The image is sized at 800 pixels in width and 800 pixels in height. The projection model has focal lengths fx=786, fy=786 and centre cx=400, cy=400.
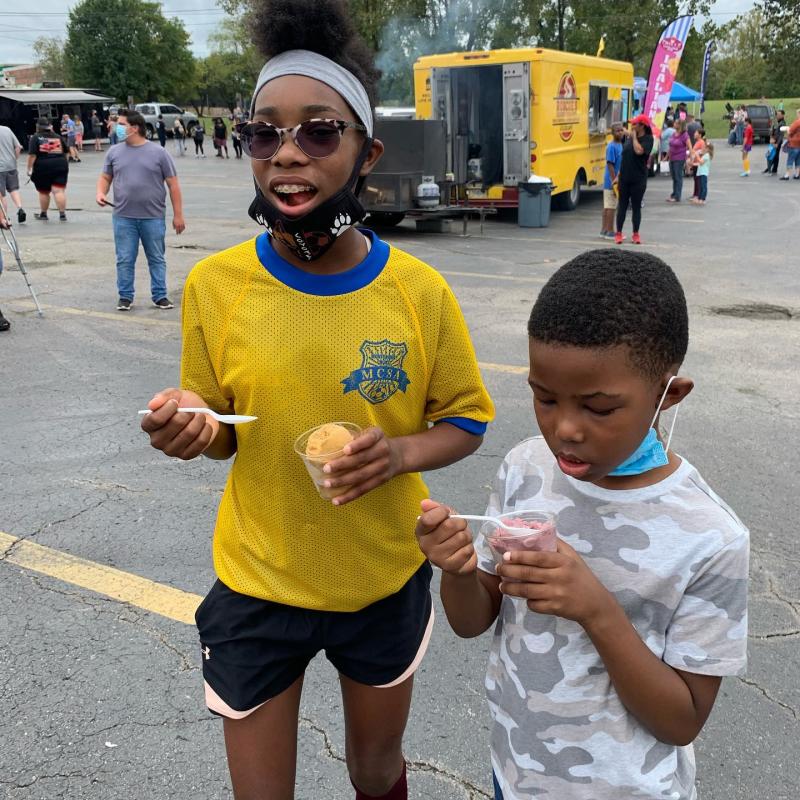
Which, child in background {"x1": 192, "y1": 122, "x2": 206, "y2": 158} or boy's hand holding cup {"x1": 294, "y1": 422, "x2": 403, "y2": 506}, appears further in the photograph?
child in background {"x1": 192, "y1": 122, "x2": 206, "y2": 158}

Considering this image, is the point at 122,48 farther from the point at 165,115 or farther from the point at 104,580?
the point at 104,580

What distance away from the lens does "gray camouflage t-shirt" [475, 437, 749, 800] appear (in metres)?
1.37

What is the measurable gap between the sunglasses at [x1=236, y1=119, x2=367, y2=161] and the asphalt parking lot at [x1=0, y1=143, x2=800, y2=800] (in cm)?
193

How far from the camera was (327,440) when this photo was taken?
1585mm

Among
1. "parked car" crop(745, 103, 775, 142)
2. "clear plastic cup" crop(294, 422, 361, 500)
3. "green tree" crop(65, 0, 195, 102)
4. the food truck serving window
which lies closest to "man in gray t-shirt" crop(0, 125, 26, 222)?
the food truck serving window

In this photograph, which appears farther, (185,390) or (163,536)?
(163,536)

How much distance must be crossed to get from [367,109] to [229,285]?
536mm

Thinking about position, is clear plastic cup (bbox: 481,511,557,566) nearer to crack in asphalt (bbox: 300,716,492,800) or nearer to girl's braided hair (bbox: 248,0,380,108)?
girl's braided hair (bbox: 248,0,380,108)

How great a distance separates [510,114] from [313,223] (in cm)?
1376

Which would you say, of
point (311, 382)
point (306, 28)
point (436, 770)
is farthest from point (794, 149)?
point (311, 382)

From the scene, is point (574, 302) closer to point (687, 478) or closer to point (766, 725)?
point (687, 478)

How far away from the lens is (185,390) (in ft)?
5.90

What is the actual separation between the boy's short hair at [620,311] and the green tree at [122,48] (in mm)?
71288

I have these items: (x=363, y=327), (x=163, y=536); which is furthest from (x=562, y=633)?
(x=163, y=536)
